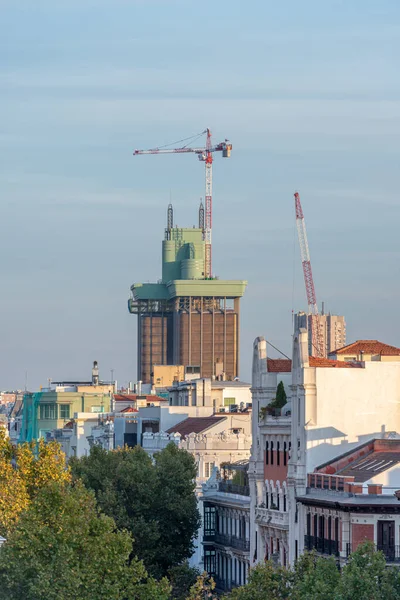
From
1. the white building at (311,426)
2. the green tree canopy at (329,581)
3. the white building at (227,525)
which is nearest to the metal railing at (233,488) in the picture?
the white building at (227,525)

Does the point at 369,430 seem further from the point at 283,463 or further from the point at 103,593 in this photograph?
the point at 103,593

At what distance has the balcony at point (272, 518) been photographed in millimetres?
136625

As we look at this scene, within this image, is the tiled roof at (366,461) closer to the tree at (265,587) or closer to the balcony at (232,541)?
the tree at (265,587)

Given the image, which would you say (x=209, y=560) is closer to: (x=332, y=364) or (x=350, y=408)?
(x=332, y=364)

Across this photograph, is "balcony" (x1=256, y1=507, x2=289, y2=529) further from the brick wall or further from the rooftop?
the brick wall

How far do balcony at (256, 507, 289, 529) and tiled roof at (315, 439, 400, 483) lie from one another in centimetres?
639

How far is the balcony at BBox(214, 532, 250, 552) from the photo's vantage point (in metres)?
152

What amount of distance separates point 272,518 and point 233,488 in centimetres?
2029

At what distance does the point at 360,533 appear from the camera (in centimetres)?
11956

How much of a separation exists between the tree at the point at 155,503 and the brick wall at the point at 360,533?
124ft

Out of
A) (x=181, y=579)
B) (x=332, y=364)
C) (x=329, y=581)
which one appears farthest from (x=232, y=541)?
(x=329, y=581)


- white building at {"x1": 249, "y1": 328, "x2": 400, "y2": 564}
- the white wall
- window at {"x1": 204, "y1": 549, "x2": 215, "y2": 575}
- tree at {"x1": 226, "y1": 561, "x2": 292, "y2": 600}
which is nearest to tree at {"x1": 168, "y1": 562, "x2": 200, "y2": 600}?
white building at {"x1": 249, "y1": 328, "x2": 400, "y2": 564}

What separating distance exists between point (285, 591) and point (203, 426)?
3410 inches

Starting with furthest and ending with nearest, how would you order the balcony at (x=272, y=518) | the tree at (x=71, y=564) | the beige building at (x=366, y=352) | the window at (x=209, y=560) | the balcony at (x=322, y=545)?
the window at (x=209, y=560)
the beige building at (x=366, y=352)
the balcony at (x=272, y=518)
the balcony at (x=322, y=545)
the tree at (x=71, y=564)
